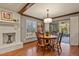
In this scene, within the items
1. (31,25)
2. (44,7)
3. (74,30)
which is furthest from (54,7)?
(31,25)

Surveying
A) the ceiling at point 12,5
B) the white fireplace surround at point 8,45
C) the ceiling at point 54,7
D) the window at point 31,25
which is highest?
the ceiling at point 54,7

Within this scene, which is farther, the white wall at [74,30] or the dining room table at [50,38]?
the white wall at [74,30]

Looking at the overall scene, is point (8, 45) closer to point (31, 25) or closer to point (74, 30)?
point (31, 25)

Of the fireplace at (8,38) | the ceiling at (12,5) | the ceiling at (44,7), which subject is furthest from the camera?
the fireplace at (8,38)

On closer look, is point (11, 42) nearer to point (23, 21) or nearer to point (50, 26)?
point (23, 21)

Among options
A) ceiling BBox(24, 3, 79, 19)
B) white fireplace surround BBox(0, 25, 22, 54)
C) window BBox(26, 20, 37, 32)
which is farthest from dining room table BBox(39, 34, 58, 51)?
window BBox(26, 20, 37, 32)

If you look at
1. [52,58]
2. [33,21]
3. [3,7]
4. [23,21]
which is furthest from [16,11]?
[52,58]

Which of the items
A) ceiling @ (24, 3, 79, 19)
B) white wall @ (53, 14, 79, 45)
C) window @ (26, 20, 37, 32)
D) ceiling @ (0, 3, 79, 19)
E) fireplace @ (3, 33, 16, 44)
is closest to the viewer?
ceiling @ (0, 3, 79, 19)

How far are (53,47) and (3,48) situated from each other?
2381mm

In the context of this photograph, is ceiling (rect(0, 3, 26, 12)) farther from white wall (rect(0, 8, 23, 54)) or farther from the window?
the window

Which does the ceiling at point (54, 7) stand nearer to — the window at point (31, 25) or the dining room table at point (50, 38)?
the window at point (31, 25)

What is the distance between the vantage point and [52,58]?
1.48 m

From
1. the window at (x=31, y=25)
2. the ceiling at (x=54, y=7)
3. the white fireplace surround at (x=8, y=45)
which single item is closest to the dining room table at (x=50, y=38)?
the white fireplace surround at (x=8, y=45)

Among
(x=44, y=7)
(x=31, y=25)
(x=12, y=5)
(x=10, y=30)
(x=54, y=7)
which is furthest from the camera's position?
(x=31, y=25)
